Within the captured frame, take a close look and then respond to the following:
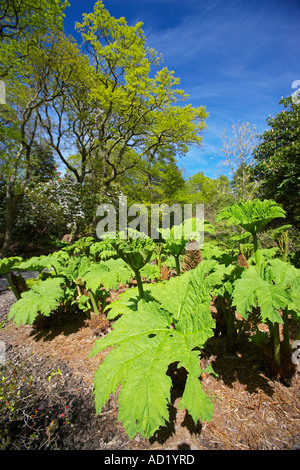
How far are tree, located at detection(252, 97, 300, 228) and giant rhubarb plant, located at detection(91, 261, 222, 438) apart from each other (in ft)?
21.5

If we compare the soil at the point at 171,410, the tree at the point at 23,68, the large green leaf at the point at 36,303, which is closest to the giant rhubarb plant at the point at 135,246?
the soil at the point at 171,410

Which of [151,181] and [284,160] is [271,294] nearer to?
[284,160]

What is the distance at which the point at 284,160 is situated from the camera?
6.40 meters

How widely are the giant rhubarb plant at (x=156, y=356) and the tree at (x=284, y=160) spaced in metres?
6.56

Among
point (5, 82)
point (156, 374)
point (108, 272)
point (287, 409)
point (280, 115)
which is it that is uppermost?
point (5, 82)

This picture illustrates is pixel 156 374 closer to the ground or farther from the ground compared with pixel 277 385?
farther from the ground

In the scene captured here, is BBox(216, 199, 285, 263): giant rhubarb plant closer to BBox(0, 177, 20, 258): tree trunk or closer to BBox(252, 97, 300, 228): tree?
BBox(252, 97, 300, 228): tree

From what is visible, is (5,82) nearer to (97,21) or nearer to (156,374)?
(97,21)

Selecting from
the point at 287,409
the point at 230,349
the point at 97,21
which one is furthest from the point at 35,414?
the point at 97,21

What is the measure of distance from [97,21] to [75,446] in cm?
1582

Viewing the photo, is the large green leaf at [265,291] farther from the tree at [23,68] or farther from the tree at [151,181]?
the tree at [151,181]

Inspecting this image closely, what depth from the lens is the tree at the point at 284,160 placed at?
6238mm

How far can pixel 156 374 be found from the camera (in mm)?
1128
